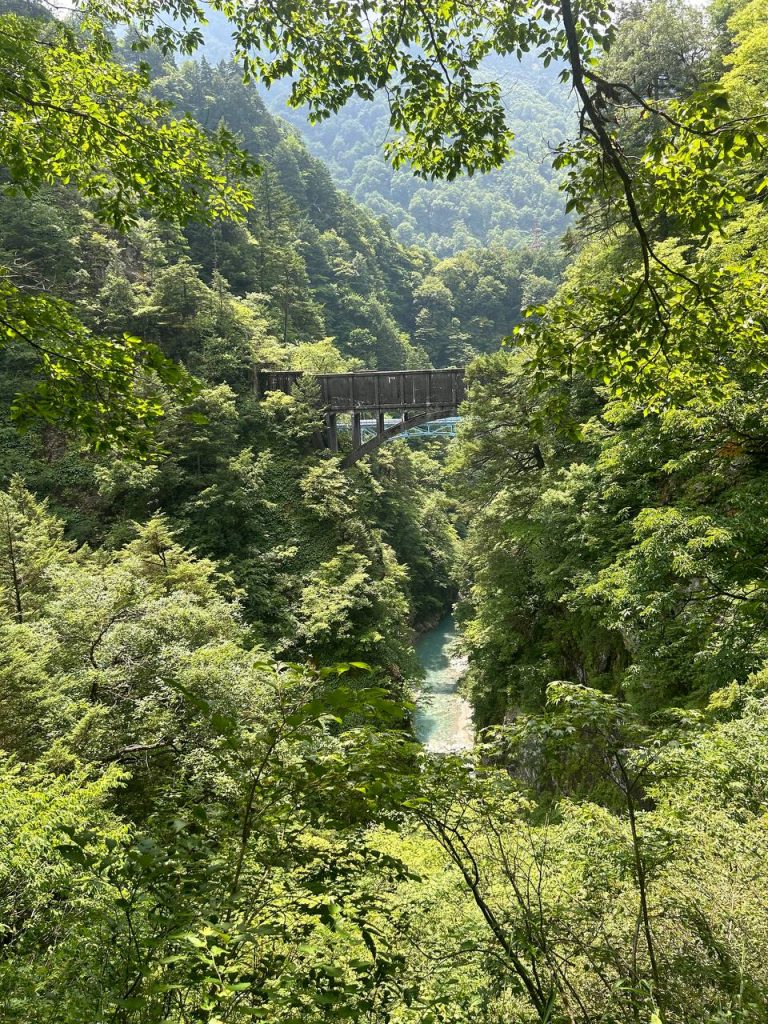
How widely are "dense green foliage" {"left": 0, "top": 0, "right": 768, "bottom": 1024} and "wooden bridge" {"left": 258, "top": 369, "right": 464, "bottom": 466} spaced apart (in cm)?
646

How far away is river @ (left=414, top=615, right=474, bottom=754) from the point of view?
605 inches

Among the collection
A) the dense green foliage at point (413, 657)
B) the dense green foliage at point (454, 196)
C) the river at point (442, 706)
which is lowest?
the river at point (442, 706)

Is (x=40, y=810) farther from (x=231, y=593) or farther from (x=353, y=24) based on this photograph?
(x=231, y=593)

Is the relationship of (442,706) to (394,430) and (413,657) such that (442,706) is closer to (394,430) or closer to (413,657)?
(413,657)

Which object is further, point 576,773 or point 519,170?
point 519,170

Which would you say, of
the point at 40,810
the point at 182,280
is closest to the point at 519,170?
the point at 182,280

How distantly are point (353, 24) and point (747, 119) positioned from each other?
6.85ft

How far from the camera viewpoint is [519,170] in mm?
116312

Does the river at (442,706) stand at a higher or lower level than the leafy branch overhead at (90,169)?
lower

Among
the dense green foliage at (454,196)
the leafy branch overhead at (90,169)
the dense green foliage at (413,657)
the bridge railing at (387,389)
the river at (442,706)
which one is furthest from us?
the dense green foliage at (454,196)

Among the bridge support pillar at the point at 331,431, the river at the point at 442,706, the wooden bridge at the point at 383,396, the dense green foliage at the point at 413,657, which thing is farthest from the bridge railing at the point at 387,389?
the river at the point at 442,706

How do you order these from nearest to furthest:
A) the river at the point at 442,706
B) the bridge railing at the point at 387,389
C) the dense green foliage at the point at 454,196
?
the river at the point at 442,706, the bridge railing at the point at 387,389, the dense green foliage at the point at 454,196

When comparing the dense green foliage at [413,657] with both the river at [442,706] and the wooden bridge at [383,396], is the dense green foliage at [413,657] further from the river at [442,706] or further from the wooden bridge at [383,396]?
the wooden bridge at [383,396]

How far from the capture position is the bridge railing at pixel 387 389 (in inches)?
811
